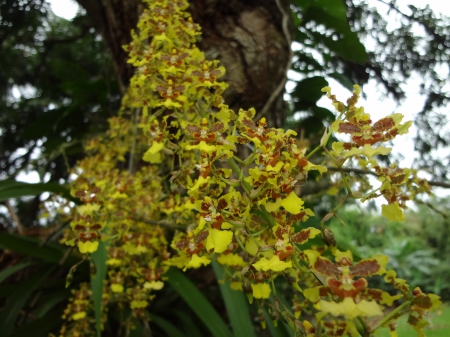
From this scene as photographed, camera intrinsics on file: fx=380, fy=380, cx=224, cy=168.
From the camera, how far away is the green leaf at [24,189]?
771 mm

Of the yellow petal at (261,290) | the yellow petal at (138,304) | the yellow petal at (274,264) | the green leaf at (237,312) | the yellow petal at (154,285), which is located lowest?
the green leaf at (237,312)

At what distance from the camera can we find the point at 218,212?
45 cm

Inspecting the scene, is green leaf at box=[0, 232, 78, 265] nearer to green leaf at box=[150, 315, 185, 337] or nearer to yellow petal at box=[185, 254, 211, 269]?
green leaf at box=[150, 315, 185, 337]

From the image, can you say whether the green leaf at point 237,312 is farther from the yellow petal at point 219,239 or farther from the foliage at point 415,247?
the foliage at point 415,247

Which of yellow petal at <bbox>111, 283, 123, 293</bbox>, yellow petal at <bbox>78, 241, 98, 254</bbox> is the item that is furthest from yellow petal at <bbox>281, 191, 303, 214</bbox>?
yellow petal at <bbox>111, 283, 123, 293</bbox>

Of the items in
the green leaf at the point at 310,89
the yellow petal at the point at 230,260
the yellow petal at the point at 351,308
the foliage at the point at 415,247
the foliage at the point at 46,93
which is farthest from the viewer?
the foliage at the point at 415,247

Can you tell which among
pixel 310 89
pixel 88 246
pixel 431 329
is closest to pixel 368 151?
pixel 88 246

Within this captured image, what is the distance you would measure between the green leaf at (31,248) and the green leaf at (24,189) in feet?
0.32

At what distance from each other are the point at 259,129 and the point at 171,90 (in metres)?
0.16

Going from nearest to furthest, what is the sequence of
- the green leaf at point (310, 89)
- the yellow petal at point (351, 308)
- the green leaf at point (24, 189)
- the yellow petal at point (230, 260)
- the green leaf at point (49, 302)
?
the yellow petal at point (351, 308) → the yellow petal at point (230, 260) → the green leaf at point (24, 189) → the green leaf at point (49, 302) → the green leaf at point (310, 89)

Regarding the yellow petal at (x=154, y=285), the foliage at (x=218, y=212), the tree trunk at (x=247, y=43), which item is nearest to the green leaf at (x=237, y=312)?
the foliage at (x=218, y=212)

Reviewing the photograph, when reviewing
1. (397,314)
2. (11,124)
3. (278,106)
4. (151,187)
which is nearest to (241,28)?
(278,106)

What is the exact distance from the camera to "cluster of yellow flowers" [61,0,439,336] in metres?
0.37

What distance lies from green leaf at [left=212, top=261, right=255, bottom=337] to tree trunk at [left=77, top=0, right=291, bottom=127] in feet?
1.47
